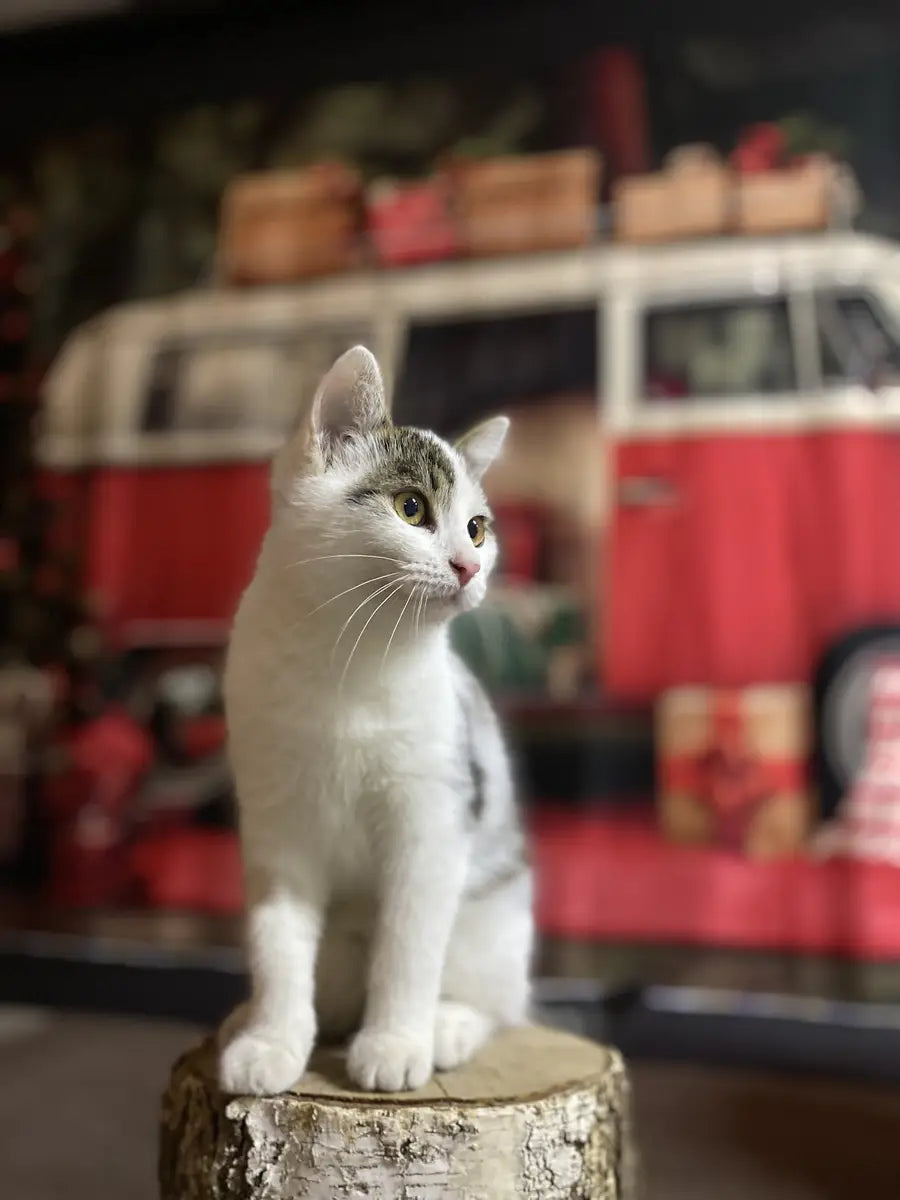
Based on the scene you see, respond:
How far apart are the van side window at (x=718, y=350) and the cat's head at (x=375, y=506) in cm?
119

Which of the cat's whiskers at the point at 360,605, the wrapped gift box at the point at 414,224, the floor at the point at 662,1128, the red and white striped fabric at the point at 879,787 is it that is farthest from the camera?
the wrapped gift box at the point at 414,224

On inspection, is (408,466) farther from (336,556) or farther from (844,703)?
(844,703)

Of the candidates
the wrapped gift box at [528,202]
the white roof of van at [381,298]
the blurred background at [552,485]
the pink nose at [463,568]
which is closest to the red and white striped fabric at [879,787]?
the blurred background at [552,485]

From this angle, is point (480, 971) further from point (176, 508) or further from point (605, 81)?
point (605, 81)

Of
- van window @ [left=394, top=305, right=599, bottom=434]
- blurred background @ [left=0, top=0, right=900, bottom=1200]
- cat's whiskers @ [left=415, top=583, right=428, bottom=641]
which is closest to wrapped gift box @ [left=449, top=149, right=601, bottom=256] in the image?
blurred background @ [left=0, top=0, right=900, bottom=1200]

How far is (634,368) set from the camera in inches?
74.9

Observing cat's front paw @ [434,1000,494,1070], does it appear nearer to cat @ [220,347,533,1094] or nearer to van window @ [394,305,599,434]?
cat @ [220,347,533,1094]

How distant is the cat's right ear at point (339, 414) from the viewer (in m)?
0.77

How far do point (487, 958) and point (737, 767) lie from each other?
3.47ft

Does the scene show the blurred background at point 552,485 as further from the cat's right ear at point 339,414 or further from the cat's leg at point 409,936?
the cat's right ear at point 339,414

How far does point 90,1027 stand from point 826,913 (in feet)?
4.43

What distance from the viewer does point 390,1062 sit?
2.55 ft

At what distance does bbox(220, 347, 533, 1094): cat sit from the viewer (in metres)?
0.77

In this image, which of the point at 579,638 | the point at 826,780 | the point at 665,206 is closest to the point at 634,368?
the point at 665,206
